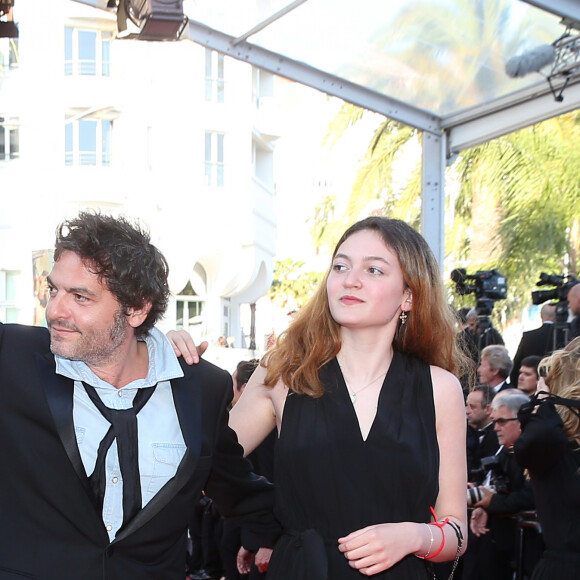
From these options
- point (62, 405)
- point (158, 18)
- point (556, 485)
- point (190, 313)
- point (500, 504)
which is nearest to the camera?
point (62, 405)

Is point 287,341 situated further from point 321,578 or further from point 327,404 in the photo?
point 321,578

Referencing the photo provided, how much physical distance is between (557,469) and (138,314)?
2.13 metres

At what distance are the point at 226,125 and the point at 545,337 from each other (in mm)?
21665

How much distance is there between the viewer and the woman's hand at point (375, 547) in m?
2.72

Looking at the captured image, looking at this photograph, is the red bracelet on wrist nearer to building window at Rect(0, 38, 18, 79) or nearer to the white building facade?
the white building facade

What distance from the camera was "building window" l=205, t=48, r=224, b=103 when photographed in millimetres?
28000

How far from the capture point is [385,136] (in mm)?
20000

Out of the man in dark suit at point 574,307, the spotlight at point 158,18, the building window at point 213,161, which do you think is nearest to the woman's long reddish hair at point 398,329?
the man in dark suit at point 574,307

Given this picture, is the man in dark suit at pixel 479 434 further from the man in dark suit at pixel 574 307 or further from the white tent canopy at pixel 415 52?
the white tent canopy at pixel 415 52

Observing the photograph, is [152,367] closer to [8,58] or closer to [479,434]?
[479,434]

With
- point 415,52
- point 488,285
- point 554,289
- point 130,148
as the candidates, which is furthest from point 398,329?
point 130,148

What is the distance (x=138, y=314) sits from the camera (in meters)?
2.88

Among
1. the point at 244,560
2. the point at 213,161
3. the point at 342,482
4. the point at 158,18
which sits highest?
the point at 213,161

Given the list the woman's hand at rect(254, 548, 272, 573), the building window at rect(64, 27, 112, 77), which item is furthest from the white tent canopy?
the building window at rect(64, 27, 112, 77)
